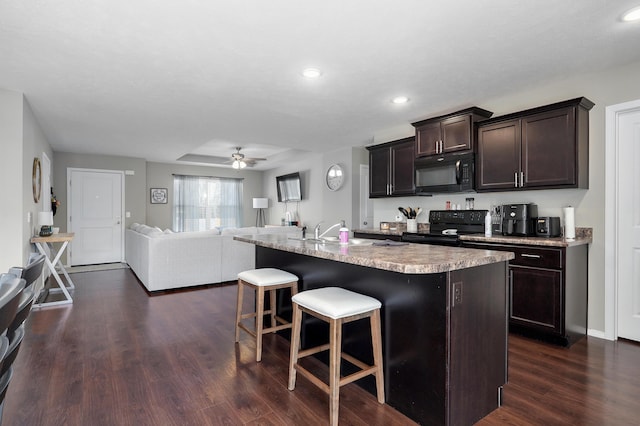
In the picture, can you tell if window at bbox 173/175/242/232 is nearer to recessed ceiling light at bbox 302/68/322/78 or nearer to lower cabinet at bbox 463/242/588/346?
recessed ceiling light at bbox 302/68/322/78

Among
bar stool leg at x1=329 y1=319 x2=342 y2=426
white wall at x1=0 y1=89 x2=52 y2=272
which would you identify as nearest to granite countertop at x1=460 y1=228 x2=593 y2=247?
bar stool leg at x1=329 y1=319 x2=342 y2=426

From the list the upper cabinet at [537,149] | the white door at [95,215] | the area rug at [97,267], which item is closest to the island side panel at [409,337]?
the upper cabinet at [537,149]

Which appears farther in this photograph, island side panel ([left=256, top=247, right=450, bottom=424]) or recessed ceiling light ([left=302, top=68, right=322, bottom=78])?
recessed ceiling light ([left=302, top=68, right=322, bottom=78])

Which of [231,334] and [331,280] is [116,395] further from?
[331,280]

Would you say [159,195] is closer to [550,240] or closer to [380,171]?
[380,171]

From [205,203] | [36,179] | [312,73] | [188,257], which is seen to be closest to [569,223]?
[312,73]

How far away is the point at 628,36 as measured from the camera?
96.0 inches

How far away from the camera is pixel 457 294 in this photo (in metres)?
1.73

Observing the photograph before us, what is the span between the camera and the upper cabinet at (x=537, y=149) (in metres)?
3.01

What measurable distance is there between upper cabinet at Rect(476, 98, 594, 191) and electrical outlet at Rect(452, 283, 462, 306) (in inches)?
81.6

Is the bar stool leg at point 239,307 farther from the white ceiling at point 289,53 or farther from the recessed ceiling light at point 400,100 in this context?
the recessed ceiling light at point 400,100

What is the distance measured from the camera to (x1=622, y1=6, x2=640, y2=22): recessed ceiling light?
212 centimetres

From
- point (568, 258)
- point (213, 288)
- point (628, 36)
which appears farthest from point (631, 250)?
point (213, 288)

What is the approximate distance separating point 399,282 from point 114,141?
5.76 metres
